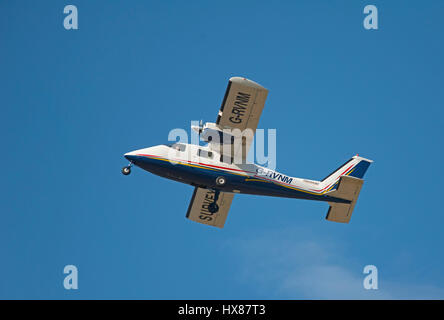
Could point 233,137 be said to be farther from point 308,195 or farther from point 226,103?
point 308,195

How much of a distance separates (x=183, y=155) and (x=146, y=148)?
6.69 feet

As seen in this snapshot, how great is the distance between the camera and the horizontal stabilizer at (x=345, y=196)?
35.0 meters

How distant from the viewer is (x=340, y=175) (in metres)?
35.8

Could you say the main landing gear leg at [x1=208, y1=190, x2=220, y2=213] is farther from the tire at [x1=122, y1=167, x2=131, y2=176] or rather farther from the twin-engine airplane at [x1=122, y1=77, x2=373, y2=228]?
the tire at [x1=122, y1=167, x2=131, y2=176]

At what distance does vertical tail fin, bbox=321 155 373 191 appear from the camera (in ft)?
117

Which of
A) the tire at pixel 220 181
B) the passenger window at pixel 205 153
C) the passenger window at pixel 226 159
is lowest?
the tire at pixel 220 181

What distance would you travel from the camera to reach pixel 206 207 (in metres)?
38.5

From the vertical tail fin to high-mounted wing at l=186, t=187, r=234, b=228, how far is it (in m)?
6.08

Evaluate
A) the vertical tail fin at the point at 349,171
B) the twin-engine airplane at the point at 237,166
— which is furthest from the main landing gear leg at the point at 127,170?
the vertical tail fin at the point at 349,171

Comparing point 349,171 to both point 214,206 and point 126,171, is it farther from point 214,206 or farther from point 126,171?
point 126,171

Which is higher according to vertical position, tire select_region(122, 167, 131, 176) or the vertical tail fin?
tire select_region(122, 167, 131, 176)

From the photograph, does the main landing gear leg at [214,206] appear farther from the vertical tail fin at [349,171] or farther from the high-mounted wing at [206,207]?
the vertical tail fin at [349,171]

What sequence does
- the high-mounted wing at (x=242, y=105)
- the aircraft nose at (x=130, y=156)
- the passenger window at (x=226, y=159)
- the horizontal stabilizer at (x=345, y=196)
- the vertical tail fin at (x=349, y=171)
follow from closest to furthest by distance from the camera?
the high-mounted wing at (x=242, y=105)
the aircraft nose at (x=130, y=156)
the passenger window at (x=226, y=159)
the horizontal stabilizer at (x=345, y=196)
the vertical tail fin at (x=349, y=171)

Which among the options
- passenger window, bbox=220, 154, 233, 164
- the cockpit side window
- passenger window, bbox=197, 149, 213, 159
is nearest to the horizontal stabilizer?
passenger window, bbox=220, 154, 233, 164
